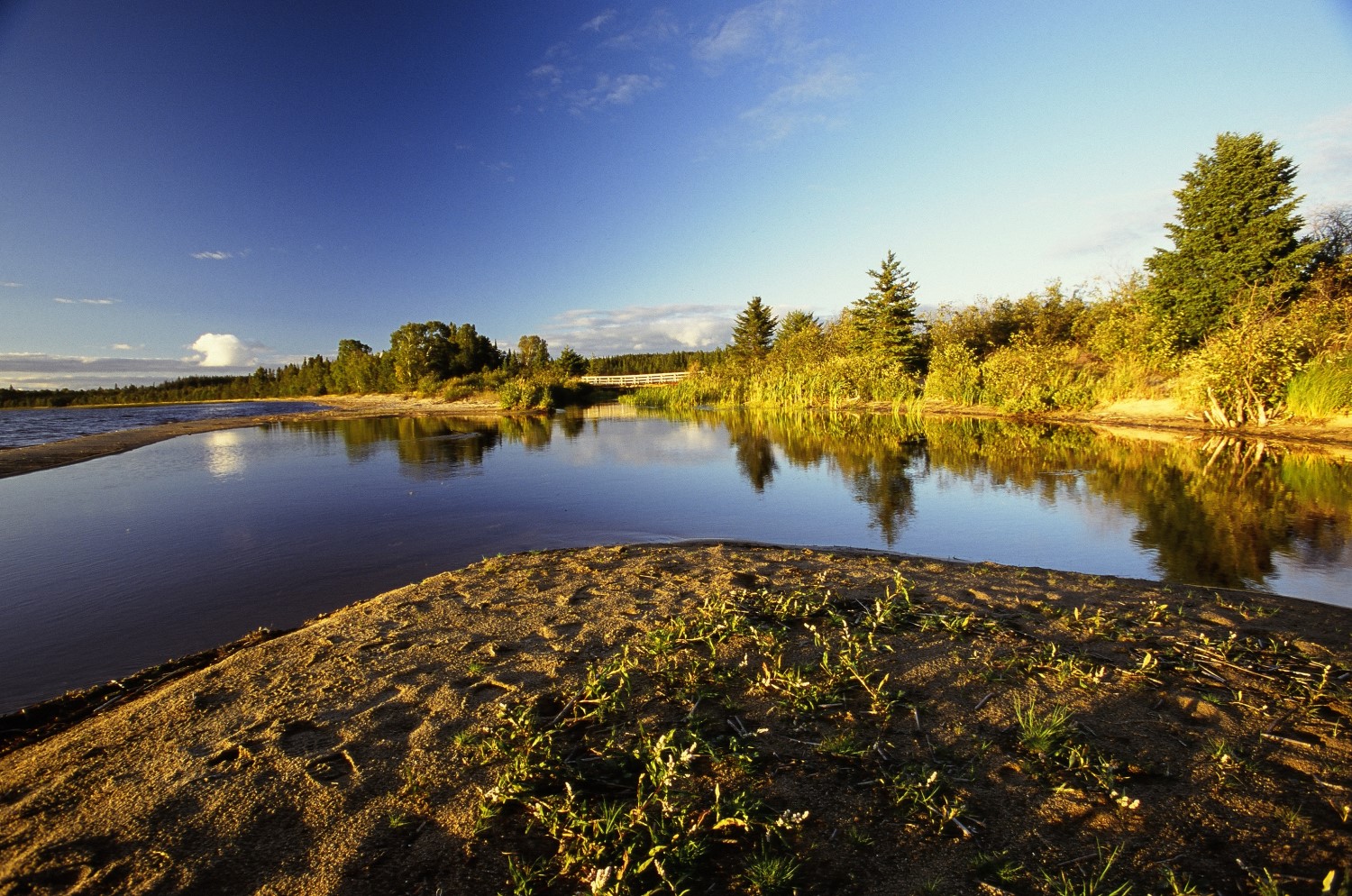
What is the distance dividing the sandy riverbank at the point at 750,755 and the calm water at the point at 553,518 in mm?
1895

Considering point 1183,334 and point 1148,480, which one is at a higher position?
point 1183,334

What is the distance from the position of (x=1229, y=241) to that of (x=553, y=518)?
31.7 meters

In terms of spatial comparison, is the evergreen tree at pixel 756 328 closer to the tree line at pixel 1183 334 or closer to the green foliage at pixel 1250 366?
the tree line at pixel 1183 334

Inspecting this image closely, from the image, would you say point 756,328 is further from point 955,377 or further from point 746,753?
point 746,753

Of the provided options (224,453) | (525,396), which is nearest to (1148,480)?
(224,453)

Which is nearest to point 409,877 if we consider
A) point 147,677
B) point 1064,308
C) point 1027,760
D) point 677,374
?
point 1027,760

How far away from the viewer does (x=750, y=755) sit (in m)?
2.55

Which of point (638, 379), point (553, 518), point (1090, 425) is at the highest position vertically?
point (638, 379)

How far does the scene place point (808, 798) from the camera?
2.34 meters

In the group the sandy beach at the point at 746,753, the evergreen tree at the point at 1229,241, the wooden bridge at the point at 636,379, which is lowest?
the sandy beach at the point at 746,753

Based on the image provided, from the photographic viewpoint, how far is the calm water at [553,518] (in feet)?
17.8

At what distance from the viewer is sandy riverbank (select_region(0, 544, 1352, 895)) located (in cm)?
204

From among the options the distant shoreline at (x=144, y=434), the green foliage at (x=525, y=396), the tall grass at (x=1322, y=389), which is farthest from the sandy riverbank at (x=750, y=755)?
the green foliage at (x=525, y=396)

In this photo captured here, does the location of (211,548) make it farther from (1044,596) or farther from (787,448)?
(787,448)
